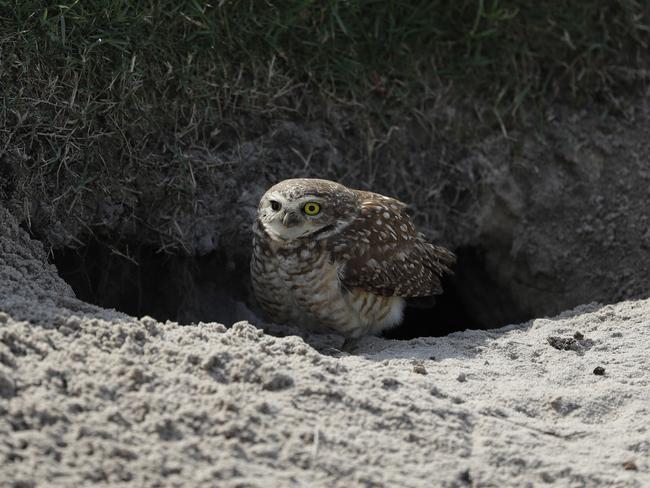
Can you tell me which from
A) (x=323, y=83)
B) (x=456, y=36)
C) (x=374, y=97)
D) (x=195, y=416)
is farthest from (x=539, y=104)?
(x=195, y=416)

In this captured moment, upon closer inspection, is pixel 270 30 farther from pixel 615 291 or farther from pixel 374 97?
pixel 615 291

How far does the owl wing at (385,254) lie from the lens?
440 cm

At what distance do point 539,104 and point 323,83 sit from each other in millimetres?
1394

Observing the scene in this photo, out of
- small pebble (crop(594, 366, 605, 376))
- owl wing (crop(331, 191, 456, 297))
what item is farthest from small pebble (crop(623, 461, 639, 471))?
owl wing (crop(331, 191, 456, 297))

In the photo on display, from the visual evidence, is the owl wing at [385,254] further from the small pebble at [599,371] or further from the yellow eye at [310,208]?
the small pebble at [599,371]

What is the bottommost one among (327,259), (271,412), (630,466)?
(271,412)

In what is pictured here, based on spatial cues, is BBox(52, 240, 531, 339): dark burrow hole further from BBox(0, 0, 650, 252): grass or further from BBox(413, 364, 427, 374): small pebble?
BBox(413, 364, 427, 374): small pebble

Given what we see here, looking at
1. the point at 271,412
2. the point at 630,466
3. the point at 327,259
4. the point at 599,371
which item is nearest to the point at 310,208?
the point at 327,259

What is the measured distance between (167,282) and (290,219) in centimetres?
109

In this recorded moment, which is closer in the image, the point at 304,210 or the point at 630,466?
the point at 630,466

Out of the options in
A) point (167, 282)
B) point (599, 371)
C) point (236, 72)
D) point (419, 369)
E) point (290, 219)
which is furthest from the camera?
point (167, 282)

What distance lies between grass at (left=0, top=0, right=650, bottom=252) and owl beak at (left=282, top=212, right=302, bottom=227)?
618mm

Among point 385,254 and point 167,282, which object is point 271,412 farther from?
point 167,282

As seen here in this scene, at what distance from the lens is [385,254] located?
4512 mm
